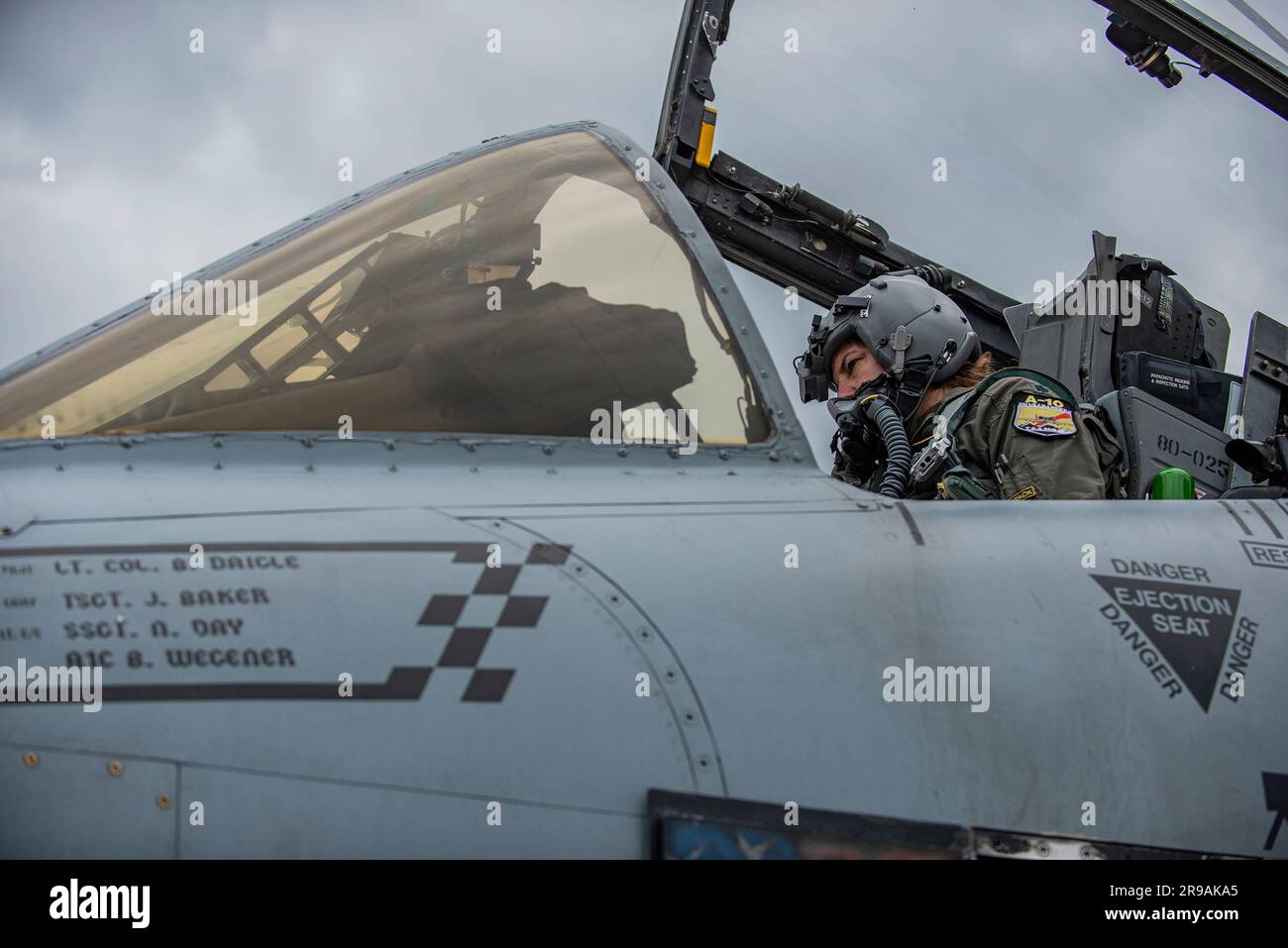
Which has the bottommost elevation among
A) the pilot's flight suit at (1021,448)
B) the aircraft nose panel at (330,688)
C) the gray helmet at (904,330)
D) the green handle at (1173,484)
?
the aircraft nose panel at (330,688)

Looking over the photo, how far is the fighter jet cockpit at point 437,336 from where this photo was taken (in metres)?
2.05

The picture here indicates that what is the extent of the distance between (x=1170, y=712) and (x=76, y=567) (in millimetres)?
1840

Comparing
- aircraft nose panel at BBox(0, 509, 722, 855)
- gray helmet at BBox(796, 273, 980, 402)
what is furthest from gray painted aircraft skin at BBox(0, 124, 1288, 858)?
gray helmet at BBox(796, 273, 980, 402)

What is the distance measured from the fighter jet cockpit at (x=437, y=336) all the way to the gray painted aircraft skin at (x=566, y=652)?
7 cm

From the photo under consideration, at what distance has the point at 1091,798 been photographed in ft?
6.06

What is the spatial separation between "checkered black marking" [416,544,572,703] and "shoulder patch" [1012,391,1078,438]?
5.47ft

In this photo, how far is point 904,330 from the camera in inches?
150

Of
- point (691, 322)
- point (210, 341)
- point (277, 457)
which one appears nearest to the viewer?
point (277, 457)

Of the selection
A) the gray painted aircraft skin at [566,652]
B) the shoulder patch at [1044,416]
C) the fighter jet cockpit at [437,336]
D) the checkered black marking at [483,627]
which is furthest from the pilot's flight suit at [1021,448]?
the checkered black marking at [483,627]

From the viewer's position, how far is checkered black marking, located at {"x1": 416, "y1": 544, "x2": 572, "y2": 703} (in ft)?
5.44

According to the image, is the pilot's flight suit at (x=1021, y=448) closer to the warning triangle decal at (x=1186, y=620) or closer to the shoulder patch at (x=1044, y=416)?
the shoulder patch at (x=1044, y=416)

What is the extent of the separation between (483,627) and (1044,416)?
74.3 inches
